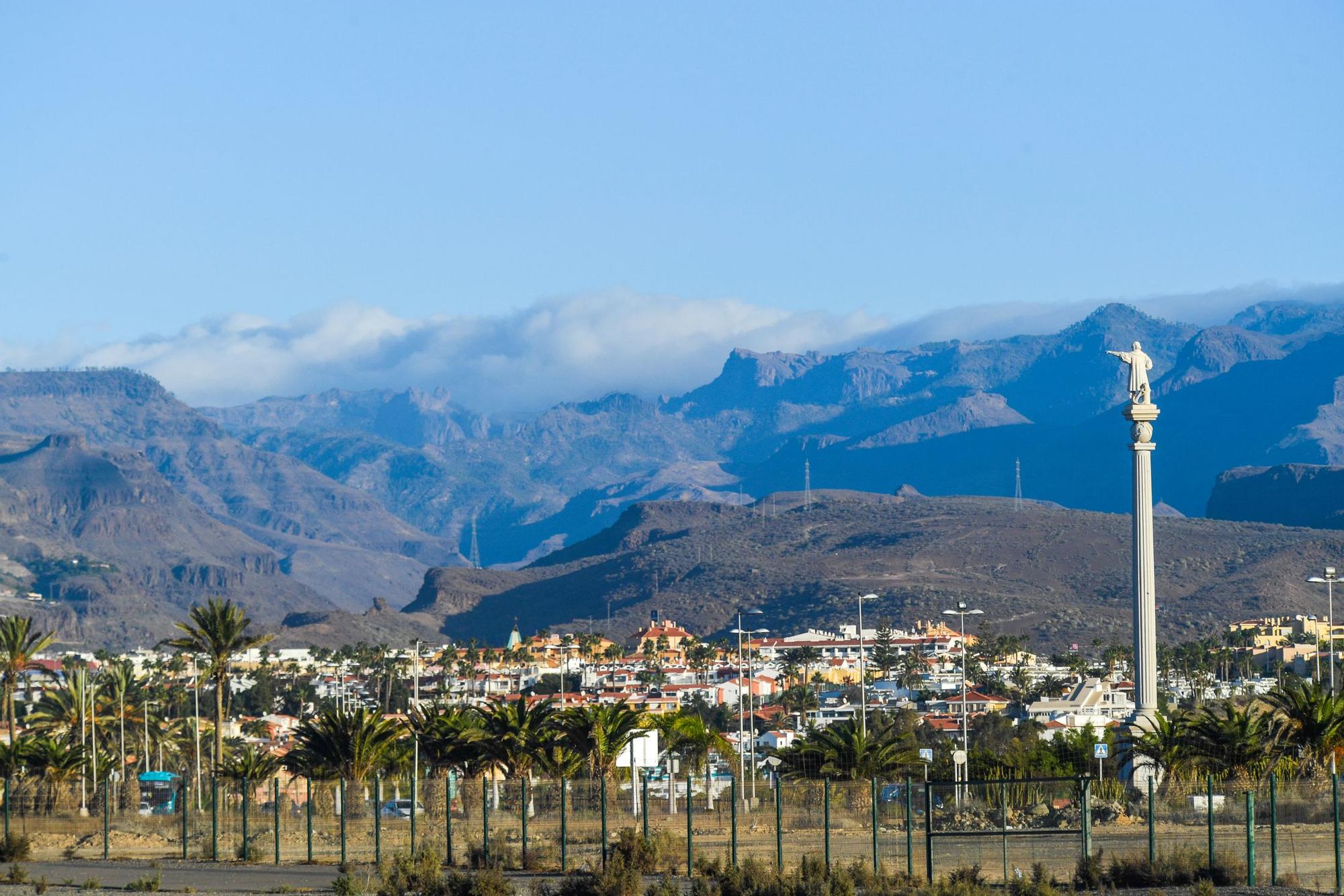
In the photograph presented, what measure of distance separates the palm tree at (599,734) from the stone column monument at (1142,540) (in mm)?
13728

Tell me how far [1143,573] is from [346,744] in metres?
22.2

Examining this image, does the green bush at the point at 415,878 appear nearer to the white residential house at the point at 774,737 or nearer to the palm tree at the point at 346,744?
the palm tree at the point at 346,744

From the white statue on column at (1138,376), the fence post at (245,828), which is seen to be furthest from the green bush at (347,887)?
the white statue on column at (1138,376)

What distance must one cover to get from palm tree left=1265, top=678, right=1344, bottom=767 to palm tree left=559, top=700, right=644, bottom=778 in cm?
1673

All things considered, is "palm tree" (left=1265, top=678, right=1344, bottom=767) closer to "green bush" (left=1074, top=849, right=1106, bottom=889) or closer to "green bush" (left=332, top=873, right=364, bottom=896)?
"green bush" (left=1074, top=849, right=1106, bottom=889)

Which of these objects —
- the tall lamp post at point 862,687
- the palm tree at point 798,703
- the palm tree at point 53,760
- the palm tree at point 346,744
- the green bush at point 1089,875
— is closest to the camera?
the green bush at point 1089,875

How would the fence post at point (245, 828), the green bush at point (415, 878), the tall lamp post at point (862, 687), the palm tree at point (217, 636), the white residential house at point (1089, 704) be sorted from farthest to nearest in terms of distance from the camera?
the white residential house at point (1089, 704) → the palm tree at point (217, 636) → the tall lamp post at point (862, 687) → the fence post at point (245, 828) → the green bush at point (415, 878)

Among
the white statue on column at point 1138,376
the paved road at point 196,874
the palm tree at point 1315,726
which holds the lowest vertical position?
the paved road at point 196,874

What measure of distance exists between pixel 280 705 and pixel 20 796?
364 ft

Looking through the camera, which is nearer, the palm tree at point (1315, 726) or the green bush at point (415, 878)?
the green bush at point (415, 878)

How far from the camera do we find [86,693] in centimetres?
9131

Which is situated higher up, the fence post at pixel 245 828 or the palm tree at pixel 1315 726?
the palm tree at pixel 1315 726

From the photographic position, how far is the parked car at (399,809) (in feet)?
179

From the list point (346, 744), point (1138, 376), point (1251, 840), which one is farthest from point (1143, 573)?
point (1251, 840)
